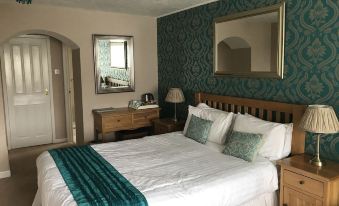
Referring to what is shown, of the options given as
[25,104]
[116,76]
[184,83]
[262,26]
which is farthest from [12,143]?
[262,26]

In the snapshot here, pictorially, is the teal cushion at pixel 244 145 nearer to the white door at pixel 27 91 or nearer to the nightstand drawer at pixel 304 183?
the nightstand drawer at pixel 304 183

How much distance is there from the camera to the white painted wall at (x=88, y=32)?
388 cm

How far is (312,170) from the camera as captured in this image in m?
2.29

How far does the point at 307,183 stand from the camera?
229 centimetres

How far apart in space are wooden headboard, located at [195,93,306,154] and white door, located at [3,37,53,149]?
10.3 feet

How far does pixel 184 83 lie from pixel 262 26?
1.67 m

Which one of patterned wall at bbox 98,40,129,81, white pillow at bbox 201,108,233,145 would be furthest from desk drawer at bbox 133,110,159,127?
white pillow at bbox 201,108,233,145

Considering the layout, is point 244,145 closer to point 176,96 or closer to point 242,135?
point 242,135

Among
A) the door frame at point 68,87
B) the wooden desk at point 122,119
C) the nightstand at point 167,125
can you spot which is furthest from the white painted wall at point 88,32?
the door frame at point 68,87

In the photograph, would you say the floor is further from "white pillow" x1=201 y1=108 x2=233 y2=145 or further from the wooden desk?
"white pillow" x1=201 y1=108 x2=233 y2=145

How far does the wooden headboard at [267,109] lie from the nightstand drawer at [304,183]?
44 cm

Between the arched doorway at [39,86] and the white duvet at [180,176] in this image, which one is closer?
the white duvet at [180,176]

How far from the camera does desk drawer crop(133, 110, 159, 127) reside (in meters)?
4.54

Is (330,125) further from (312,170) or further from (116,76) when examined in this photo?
(116,76)
